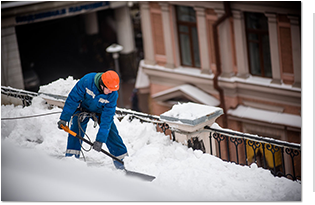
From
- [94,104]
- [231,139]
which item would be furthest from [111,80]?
[231,139]

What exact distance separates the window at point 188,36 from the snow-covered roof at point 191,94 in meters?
1.00

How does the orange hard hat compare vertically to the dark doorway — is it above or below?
above

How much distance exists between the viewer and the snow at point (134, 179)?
6.69 metres

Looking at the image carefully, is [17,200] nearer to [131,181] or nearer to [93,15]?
[131,181]

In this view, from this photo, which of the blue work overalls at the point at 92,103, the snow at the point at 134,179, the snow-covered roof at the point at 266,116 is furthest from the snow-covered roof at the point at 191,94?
the blue work overalls at the point at 92,103

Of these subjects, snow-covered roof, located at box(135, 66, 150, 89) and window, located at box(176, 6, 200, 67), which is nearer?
window, located at box(176, 6, 200, 67)

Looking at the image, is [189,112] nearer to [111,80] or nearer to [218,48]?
[111,80]

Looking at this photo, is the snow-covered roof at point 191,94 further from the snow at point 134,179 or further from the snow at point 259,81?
the snow at point 134,179

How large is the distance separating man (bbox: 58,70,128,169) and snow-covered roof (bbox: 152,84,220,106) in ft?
26.8

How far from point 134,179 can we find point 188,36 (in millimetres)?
9808

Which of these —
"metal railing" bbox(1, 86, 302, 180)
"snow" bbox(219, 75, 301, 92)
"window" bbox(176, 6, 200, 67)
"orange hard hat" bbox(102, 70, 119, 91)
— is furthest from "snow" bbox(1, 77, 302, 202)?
"window" bbox(176, 6, 200, 67)

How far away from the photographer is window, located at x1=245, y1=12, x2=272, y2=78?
14.5m

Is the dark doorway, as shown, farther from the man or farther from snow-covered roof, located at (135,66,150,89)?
the man

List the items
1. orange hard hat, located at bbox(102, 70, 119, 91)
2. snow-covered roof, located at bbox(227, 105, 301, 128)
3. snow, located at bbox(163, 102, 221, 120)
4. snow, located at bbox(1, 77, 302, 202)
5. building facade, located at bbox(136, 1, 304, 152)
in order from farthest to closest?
snow-covered roof, located at bbox(227, 105, 301, 128), building facade, located at bbox(136, 1, 304, 152), snow, located at bbox(163, 102, 221, 120), orange hard hat, located at bbox(102, 70, 119, 91), snow, located at bbox(1, 77, 302, 202)
